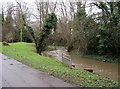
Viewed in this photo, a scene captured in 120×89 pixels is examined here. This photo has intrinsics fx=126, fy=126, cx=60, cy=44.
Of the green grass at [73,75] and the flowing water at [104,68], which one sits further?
the flowing water at [104,68]

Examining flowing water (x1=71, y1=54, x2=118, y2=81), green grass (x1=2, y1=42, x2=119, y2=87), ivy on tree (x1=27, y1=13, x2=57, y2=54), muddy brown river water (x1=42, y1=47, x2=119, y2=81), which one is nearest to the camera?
green grass (x1=2, y1=42, x2=119, y2=87)

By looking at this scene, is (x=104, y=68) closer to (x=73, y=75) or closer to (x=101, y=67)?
(x=101, y=67)

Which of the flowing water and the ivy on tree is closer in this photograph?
the flowing water

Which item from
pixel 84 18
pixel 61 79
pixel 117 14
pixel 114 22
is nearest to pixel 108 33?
pixel 114 22

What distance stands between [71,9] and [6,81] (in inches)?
785

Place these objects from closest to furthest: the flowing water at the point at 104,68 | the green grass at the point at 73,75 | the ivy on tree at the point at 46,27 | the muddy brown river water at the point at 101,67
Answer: the green grass at the point at 73,75, the flowing water at the point at 104,68, the muddy brown river water at the point at 101,67, the ivy on tree at the point at 46,27

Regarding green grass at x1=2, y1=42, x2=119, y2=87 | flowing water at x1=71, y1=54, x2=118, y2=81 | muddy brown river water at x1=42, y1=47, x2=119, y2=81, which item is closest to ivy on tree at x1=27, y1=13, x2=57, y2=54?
muddy brown river water at x1=42, y1=47, x2=119, y2=81

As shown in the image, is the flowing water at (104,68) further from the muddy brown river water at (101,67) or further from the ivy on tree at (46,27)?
the ivy on tree at (46,27)

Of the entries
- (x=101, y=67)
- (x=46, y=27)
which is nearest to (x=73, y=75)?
(x=101, y=67)

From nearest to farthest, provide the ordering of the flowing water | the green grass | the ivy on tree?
1. the green grass
2. the flowing water
3. the ivy on tree

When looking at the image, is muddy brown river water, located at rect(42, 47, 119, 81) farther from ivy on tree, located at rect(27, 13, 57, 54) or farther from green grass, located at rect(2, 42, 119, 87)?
ivy on tree, located at rect(27, 13, 57, 54)

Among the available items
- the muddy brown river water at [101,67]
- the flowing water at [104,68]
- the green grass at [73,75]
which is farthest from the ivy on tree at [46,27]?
the green grass at [73,75]

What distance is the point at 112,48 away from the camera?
13789 millimetres

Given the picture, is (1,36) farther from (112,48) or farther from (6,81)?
(6,81)
